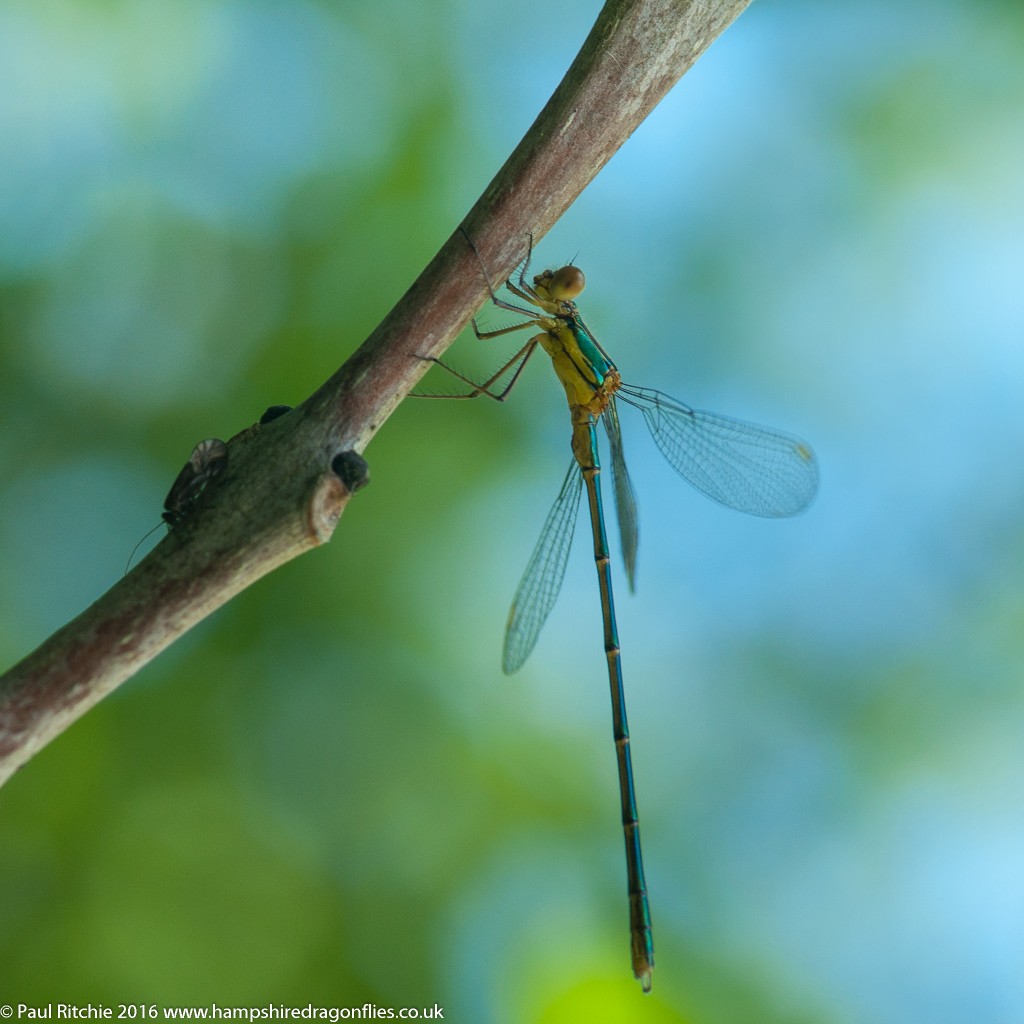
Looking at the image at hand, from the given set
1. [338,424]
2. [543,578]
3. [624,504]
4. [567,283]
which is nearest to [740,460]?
[624,504]

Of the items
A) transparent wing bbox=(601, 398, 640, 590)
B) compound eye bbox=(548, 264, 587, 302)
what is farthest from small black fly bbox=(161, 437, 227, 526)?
transparent wing bbox=(601, 398, 640, 590)

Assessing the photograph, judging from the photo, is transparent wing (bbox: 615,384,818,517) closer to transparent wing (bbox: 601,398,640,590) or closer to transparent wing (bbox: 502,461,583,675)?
transparent wing (bbox: 601,398,640,590)

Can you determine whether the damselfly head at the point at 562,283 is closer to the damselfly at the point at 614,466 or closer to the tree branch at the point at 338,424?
the damselfly at the point at 614,466

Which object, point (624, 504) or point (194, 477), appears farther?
point (624, 504)

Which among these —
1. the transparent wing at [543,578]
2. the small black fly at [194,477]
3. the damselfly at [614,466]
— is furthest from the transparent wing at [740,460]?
the small black fly at [194,477]

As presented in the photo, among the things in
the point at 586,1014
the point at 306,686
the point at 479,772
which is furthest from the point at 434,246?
the point at 586,1014

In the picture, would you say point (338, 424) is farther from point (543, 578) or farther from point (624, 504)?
point (624, 504)
